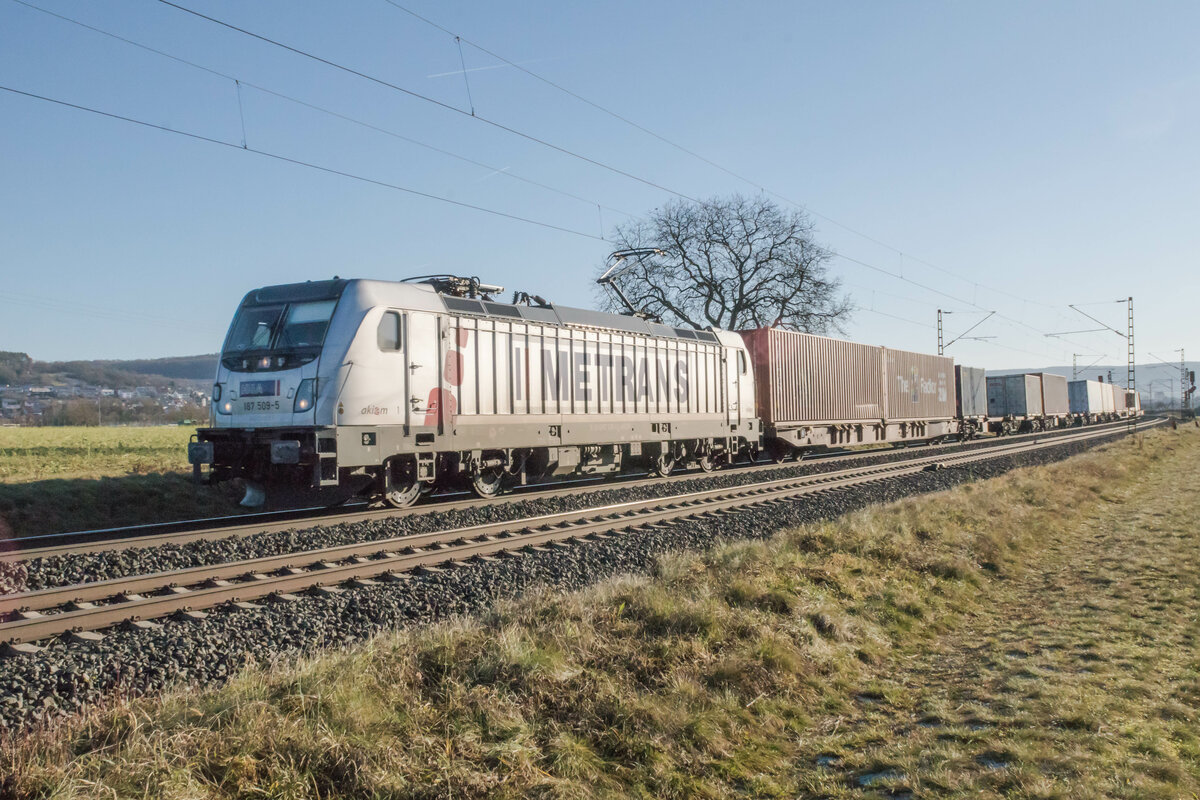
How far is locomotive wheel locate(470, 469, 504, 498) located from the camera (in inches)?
607

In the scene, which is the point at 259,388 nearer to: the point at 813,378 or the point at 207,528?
the point at 207,528

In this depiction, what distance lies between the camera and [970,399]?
4234 centimetres

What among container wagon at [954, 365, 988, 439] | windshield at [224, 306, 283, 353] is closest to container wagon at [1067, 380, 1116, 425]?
container wagon at [954, 365, 988, 439]

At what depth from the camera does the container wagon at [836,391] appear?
25094 mm

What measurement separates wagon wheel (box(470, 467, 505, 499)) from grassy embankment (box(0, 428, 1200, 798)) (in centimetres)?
690

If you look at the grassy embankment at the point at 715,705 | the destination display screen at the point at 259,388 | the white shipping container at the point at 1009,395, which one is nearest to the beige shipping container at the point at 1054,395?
the white shipping container at the point at 1009,395

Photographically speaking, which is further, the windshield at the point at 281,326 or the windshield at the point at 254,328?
the windshield at the point at 254,328

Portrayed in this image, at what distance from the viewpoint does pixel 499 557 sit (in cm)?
959

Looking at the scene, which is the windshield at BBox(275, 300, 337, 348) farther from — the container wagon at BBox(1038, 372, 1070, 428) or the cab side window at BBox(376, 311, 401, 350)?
the container wagon at BBox(1038, 372, 1070, 428)

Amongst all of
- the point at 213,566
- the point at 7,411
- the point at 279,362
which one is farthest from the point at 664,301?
the point at 7,411

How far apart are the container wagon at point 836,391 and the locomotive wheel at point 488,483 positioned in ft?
36.9

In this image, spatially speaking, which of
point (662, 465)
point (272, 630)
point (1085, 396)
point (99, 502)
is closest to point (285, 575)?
point (272, 630)

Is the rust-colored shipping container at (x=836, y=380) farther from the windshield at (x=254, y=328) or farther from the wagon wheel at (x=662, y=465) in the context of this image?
the windshield at (x=254, y=328)

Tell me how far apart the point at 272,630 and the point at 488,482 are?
951 cm
